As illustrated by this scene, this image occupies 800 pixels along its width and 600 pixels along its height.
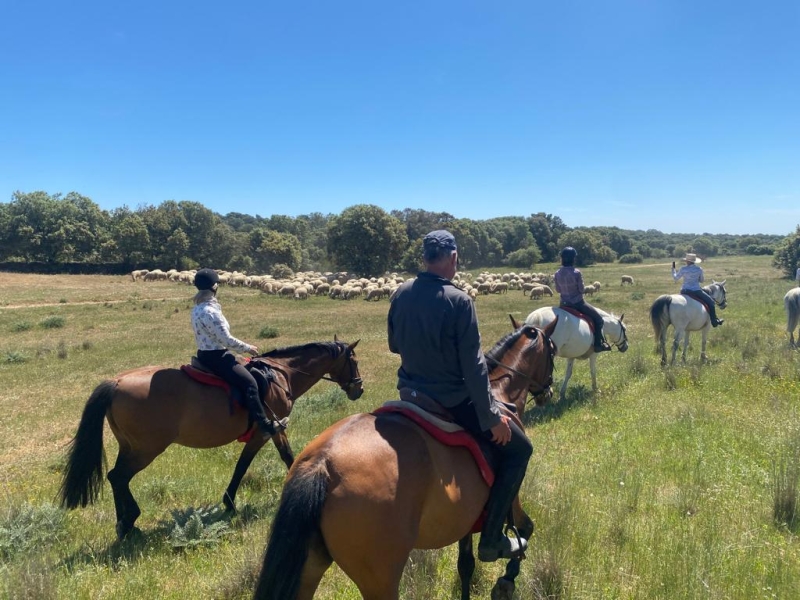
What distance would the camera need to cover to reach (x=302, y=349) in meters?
7.11

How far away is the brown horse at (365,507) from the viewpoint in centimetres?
265

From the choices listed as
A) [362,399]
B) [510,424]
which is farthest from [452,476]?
[362,399]

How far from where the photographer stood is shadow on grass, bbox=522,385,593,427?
9.29 metres

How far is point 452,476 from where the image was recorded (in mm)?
3193

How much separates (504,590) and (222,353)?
13.4 feet

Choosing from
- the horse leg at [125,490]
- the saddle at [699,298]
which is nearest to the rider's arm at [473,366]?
the horse leg at [125,490]

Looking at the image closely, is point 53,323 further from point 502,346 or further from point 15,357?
point 502,346

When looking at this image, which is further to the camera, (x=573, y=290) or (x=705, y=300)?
(x=705, y=300)

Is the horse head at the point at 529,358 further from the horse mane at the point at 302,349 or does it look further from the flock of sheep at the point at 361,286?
the flock of sheep at the point at 361,286

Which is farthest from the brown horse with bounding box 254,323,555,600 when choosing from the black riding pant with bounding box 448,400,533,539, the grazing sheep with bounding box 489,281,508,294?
the grazing sheep with bounding box 489,281,508,294

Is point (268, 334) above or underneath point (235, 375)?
underneath

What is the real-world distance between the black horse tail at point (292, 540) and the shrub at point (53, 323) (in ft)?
87.8

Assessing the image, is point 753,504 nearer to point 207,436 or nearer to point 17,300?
point 207,436

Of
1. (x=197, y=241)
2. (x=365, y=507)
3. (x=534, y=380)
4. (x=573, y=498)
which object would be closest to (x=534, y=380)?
(x=534, y=380)
